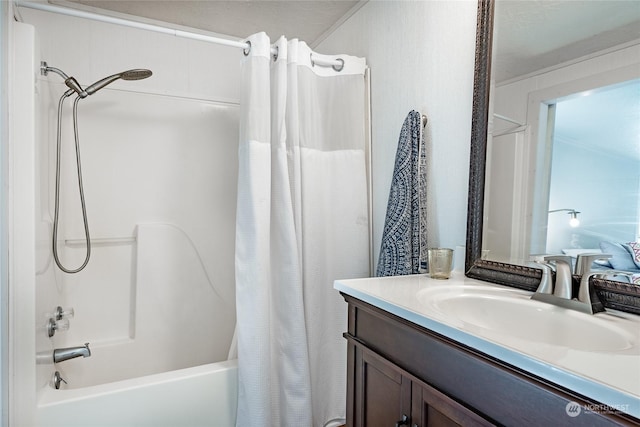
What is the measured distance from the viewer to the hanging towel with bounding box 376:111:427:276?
4.56ft

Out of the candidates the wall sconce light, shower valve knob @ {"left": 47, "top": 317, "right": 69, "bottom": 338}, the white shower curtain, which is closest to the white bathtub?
→ the white shower curtain

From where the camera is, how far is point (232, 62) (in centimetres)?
235

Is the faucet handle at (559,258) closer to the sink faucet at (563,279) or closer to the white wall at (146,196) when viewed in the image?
the sink faucet at (563,279)

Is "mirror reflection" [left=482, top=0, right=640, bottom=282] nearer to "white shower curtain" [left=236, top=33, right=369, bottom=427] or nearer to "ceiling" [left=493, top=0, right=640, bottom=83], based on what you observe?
"ceiling" [left=493, top=0, right=640, bottom=83]

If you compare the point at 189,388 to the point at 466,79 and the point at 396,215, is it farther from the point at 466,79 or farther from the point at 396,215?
the point at 466,79

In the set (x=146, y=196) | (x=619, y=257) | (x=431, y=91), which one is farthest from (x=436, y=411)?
(x=146, y=196)

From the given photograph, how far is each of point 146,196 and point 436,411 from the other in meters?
1.89

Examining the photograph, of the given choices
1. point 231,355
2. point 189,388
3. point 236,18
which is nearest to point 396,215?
point 231,355

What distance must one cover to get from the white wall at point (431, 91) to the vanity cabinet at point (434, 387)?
59 cm

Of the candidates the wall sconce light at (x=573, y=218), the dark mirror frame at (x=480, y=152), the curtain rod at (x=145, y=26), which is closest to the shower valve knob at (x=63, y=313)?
the curtain rod at (x=145, y=26)

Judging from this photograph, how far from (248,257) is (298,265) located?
23cm

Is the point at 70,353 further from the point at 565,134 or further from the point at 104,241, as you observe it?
the point at 565,134

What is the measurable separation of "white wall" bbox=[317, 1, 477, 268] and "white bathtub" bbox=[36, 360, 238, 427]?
99 cm

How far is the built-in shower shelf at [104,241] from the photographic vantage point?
1.94m
